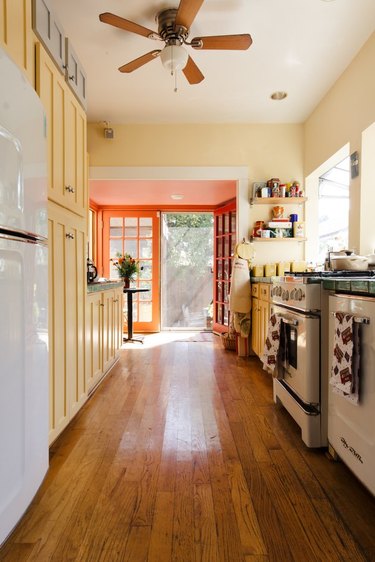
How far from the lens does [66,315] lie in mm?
1912

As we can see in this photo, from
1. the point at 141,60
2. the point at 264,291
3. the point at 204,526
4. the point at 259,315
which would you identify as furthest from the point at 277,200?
the point at 204,526

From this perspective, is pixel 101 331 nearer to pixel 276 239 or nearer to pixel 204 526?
pixel 204 526

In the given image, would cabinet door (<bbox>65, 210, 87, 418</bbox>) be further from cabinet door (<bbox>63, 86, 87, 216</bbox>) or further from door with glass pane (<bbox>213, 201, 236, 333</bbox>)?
door with glass pane (<bbox>213, 201, 236, 333</bbox>)

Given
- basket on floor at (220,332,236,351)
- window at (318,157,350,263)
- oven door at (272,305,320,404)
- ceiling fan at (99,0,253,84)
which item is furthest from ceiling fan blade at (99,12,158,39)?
basket on floor at (220,332,236,351)

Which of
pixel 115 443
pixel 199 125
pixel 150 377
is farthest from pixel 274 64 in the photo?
pixel 115 443

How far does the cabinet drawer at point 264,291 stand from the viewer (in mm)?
3164

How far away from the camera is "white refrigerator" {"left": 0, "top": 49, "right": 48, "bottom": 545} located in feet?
3.18

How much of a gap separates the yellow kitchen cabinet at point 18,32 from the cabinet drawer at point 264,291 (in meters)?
2.37

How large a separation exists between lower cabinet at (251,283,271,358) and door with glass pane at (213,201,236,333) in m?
1.03

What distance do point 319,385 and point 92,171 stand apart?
3389 millimetres

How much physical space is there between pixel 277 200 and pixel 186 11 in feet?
7.31

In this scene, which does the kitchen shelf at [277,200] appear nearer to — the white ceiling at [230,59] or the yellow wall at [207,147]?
the yellow wall at [207,147]

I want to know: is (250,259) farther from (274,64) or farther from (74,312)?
(74,312)

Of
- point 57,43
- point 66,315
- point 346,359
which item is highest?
point 57,43
